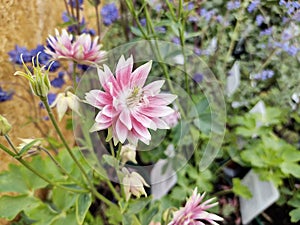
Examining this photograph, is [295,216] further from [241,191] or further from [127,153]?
[127,153]

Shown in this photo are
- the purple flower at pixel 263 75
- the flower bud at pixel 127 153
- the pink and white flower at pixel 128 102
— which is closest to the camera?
the pink and white flower at pixel 128 102

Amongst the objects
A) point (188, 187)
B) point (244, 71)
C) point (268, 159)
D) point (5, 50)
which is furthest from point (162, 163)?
point (244, 71)

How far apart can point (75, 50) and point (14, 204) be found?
31 centimetres

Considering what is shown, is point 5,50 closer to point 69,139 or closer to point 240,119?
point 69,139

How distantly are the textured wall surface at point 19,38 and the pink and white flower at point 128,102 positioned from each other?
404mm

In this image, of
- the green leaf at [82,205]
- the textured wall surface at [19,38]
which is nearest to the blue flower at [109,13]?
the textured wall surface at [19,38]

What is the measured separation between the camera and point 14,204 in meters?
0.77

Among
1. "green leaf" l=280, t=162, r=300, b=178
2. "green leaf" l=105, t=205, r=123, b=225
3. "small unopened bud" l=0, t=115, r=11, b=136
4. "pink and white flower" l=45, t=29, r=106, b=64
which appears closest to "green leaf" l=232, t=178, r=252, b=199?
"green leaf" l=280, t=162, r=300, b=178

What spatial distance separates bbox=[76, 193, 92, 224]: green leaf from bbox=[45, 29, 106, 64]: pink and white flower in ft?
0.74

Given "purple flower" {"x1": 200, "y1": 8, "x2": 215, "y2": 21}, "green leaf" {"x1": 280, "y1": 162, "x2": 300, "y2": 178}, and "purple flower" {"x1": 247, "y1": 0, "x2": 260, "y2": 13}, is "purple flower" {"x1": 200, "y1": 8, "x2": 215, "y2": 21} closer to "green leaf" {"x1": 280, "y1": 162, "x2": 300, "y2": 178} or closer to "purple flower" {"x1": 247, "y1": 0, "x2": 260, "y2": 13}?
"purple flower" {"x1": 247, "y1": 0, "x2": 260, "y2": 13}

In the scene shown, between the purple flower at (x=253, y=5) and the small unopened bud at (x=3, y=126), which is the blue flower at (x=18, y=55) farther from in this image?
the purple flower at (x=253, y=5)

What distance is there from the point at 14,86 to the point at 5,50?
0.09m

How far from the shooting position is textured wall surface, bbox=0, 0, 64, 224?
84 centimetres

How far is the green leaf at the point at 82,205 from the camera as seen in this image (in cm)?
68
